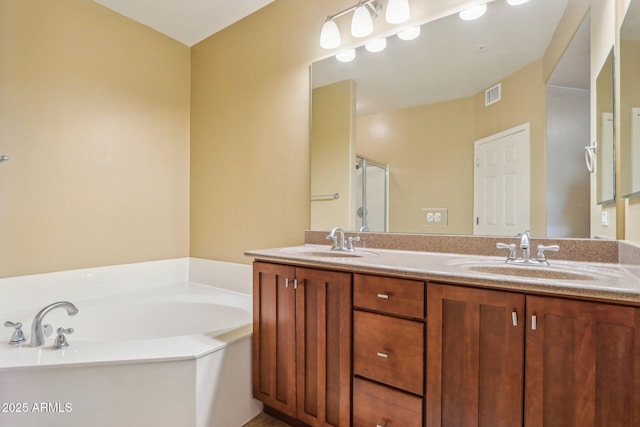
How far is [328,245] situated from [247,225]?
79 centimetres

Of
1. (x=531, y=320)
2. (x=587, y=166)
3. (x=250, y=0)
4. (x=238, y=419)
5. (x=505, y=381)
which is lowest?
(x=238, y=419)

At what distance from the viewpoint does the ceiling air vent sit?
5.27ft

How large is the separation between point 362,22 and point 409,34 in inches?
11.1

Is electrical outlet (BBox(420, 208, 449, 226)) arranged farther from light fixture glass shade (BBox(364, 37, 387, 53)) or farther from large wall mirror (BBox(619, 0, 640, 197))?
light fixture glass shade (BBox(364, 37, 387, 53))

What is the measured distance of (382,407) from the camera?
1.27 meters

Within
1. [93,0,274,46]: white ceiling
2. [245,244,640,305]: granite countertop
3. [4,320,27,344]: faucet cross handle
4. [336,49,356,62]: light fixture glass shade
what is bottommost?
[4,320,27,344]: faucet cross handle

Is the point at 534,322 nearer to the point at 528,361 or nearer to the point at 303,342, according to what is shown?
the point at 528,361

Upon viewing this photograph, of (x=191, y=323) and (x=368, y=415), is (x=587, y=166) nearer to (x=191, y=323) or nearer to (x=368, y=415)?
(x=368, y=415)

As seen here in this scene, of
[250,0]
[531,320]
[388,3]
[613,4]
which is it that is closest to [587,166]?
[613,4]

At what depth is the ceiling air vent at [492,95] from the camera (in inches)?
63.3

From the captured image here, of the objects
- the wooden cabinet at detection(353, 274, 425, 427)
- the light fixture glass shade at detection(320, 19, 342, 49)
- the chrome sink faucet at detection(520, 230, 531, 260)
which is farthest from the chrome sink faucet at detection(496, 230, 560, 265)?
the light fixture glass shade at detection(320, 19, 342, 49)

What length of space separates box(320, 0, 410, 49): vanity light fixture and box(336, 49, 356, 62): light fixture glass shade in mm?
68

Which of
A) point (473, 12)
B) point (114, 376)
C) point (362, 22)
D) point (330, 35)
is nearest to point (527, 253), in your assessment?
point (473, 12)

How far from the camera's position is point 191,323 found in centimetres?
235
